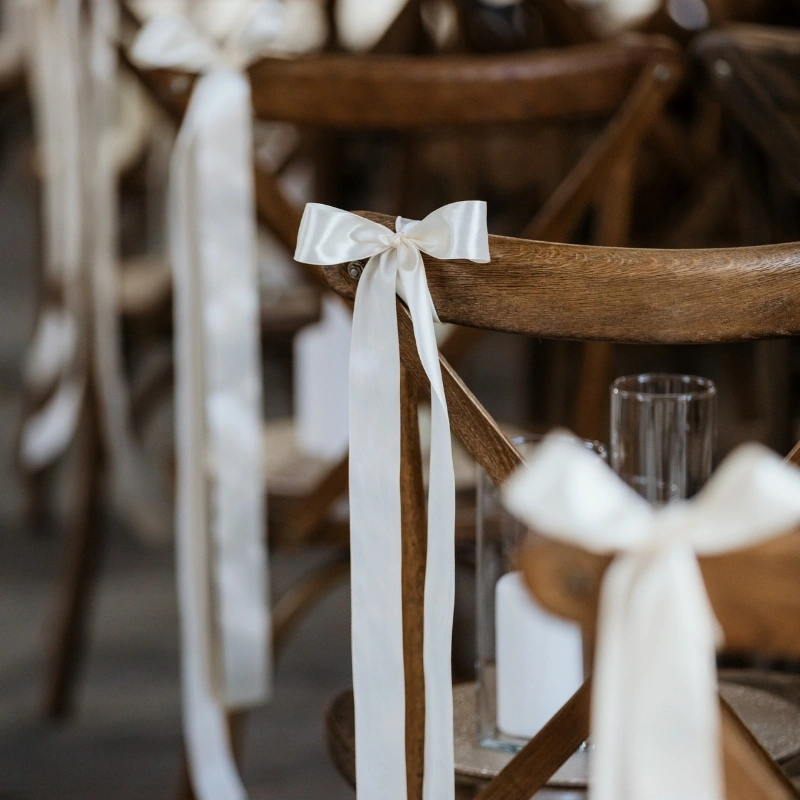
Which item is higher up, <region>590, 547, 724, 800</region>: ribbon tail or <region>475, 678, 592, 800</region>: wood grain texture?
<region>590, 547, 724, 800</region>: ribbon tail

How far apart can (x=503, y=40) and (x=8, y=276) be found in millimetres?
2161

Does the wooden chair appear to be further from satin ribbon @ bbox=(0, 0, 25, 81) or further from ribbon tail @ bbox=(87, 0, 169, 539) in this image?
satin ribbon @ bbox=(0, 0, 25, 81)

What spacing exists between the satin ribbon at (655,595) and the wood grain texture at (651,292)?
179mm

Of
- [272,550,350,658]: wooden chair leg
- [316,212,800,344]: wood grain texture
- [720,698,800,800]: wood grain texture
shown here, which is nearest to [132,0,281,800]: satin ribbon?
[272,550,350,658]: wooden chair leg

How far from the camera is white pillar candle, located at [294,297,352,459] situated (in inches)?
58.4

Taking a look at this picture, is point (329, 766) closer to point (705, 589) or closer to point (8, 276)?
point (705, 589)

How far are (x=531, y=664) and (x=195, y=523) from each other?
1.79ft

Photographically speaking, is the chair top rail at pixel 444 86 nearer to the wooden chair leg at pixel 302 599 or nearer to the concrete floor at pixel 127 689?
the wooden chair leg at pixel 302 599

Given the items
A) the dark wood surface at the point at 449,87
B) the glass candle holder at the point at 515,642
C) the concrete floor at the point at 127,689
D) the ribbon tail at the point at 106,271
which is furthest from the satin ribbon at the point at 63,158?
the glass candle holder at the point at 515,642

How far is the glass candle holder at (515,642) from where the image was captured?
32.9 inches

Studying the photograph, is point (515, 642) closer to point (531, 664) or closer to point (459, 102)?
point (531, 664)

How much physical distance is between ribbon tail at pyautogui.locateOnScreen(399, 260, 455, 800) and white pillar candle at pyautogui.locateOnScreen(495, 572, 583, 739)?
125 mm

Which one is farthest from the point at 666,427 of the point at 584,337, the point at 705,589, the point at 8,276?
the point at 8,276

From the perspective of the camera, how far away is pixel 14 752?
6.05 feet
